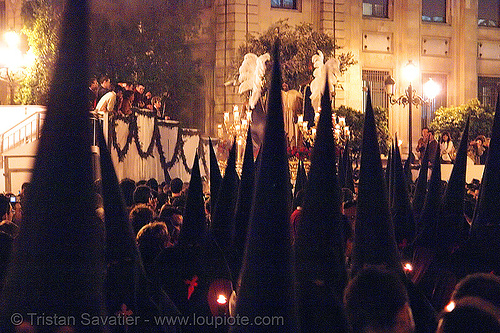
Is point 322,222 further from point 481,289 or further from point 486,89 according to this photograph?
point 486,89

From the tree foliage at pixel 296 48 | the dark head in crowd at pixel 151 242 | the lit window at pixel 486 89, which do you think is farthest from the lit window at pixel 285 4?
the dark head in crowd at pixel 151 242

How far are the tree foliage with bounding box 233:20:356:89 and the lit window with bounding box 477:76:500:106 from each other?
7.01m

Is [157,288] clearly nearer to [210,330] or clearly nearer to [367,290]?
[210,330]

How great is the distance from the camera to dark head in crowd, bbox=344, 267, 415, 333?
2.93 metres

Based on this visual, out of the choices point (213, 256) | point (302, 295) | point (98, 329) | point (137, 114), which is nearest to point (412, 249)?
point (213, 256)

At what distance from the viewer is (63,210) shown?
8.20 ft

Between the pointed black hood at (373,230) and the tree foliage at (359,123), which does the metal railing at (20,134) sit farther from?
the tree foliage at (359,123)

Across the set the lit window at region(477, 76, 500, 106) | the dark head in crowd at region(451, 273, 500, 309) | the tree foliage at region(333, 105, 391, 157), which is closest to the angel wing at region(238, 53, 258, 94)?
the tree foliage at region(333, 105, 391, 157)

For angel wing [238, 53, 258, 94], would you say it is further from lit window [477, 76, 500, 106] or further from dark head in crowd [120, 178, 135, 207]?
lit window [477, 76, 500, 106]

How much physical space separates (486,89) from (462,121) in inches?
194

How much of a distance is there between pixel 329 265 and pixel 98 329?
1515 mm

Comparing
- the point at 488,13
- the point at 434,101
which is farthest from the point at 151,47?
the point at 488,13

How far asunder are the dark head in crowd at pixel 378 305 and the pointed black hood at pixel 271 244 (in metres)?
0.35

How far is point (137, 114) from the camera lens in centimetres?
1505
